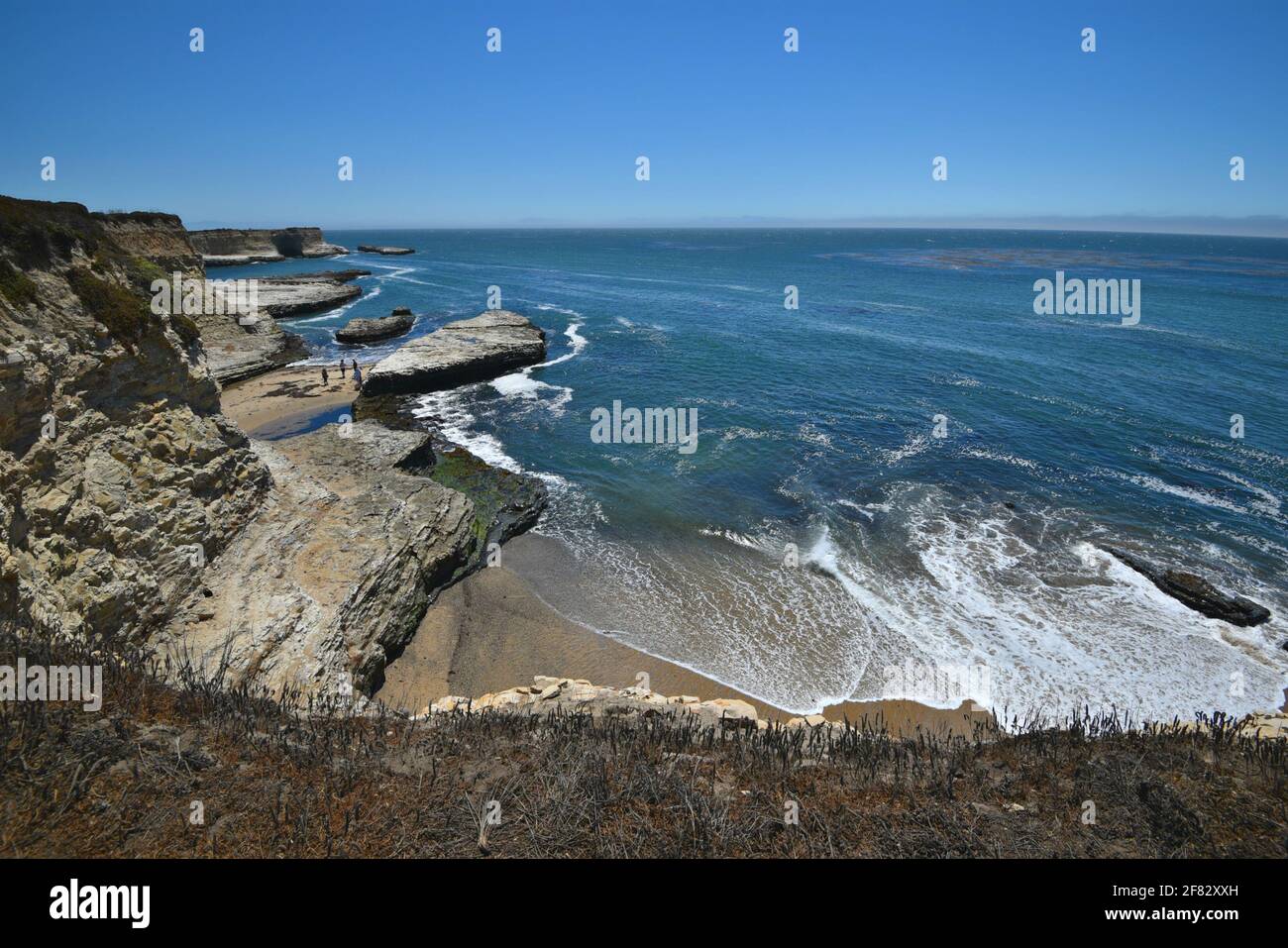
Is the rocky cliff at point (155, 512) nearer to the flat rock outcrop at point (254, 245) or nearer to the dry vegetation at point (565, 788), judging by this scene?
the dry vegetation at point (565, 788)

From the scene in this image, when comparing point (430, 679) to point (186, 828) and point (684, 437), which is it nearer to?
point (186, 828)

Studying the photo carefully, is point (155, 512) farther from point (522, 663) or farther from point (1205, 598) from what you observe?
point (1205, 598)

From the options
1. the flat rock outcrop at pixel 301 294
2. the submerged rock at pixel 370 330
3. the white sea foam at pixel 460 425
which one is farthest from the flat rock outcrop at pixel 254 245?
the white sea foam at pixel 460 425

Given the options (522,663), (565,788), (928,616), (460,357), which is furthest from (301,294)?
(565,788)

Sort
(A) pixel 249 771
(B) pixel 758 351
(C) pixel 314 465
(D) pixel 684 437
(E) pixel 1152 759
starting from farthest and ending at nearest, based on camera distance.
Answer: (B) pixel 758 351 → (D) pixel 684 437 → (C) pixel 314 465 → (E) pixel 1152 759 → (A) pixel 249 771
